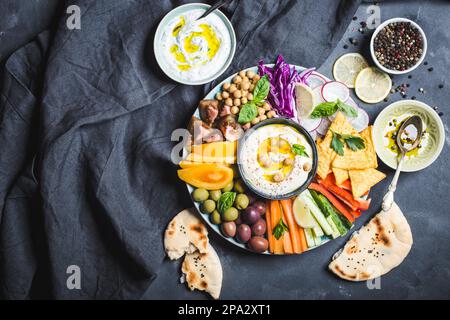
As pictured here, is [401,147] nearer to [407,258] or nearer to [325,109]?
[325,109]

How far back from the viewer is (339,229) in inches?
110

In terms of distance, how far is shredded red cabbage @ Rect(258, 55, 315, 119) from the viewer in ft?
9.22

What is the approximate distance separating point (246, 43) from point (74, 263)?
1.83 meters

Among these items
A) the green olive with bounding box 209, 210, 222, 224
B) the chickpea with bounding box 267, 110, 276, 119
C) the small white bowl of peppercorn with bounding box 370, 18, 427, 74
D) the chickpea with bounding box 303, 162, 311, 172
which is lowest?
the green olive with bounding box 209, 210, 222, 224

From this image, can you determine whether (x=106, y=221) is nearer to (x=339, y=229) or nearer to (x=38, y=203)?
(x=38, y=203)

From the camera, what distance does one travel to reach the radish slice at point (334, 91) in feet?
9.26

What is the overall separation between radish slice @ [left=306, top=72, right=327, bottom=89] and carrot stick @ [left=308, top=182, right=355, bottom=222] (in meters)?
0.64

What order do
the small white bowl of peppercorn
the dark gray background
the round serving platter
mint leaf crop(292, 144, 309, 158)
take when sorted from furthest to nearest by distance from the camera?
the dark gray background, the small white bowl of peppercorn, the round serving platter, mint leaf crop(292, 144, 309, 158)

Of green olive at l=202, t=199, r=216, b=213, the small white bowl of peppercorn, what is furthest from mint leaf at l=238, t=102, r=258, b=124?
the small white bowl of peppercorn

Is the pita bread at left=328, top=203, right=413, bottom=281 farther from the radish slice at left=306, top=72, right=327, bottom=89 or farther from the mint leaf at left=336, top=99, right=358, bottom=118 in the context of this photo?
the radish slice at left=306, top=72, right=327, bottom=89

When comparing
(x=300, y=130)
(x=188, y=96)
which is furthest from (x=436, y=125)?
(x=188, y=96)

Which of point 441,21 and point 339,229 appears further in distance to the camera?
point 441,21

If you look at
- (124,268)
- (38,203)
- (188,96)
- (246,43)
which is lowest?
(124,268)

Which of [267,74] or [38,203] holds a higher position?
[267,74]
